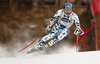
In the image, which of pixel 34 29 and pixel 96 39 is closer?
pixel 34 29

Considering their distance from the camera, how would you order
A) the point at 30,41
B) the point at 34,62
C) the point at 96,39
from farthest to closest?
the point at 96,39
the point at 30,41
the point at 34,62

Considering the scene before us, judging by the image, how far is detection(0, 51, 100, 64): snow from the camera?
4.82ft

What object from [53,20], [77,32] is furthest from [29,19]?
[77,32]

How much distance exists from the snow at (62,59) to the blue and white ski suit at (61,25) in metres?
0.19

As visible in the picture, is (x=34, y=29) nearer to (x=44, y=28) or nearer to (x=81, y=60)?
(x=44, y=28)

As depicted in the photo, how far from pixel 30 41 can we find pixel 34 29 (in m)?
0.15

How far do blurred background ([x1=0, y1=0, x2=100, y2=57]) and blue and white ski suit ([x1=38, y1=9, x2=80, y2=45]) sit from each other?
2.1 inches

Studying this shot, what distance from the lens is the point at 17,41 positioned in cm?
153

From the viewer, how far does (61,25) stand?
156 cm

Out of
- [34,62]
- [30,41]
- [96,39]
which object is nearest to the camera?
[34,62]

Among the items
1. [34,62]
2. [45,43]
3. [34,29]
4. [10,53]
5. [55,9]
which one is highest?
[55,9]

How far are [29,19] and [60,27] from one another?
1.24 ft

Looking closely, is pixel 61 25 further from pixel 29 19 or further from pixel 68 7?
pixel 29 19

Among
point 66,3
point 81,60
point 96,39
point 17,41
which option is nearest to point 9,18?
point 17,41
